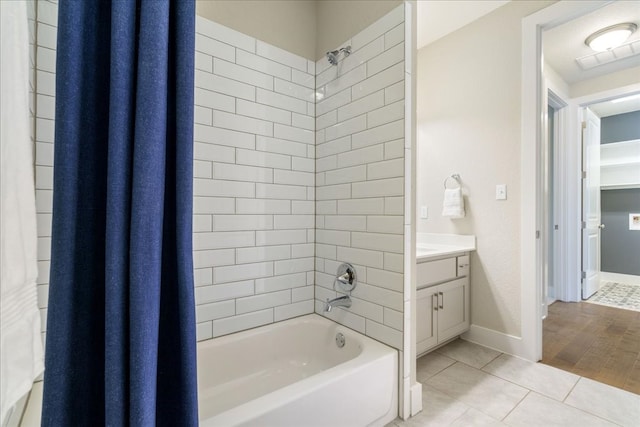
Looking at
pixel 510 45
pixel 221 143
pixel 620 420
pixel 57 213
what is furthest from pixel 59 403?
pixel 510 45

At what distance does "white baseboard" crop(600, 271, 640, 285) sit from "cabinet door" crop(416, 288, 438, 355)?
14.2 feet

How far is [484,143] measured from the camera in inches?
92.2

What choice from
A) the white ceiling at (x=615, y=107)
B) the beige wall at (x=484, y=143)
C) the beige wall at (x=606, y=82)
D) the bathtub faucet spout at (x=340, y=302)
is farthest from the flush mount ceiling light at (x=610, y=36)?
the bathtub faucet spout at (x=340, y=302)

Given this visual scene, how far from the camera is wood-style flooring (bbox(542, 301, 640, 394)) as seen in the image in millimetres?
1881

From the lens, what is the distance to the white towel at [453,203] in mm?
2400

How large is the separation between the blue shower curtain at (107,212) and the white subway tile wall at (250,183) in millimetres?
1047

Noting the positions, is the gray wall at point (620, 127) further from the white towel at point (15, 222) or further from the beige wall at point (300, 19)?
the white towel at point (15, 222)

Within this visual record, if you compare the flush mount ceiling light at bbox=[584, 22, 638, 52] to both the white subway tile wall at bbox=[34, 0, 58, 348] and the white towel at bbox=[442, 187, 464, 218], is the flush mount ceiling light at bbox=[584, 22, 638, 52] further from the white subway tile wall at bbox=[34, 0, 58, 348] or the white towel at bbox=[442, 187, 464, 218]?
the white subway tile wall at bbox=[34, 0, 58, 348]

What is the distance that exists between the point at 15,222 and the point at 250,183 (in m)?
1.36

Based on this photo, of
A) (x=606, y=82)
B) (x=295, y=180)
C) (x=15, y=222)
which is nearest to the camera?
(x=15, y=222)

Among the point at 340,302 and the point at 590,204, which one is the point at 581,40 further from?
the point at 340,302

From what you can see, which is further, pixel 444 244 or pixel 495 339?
pixel 444 244

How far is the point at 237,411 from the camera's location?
0.98 meters

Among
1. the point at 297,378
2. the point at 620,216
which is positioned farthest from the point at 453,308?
the point at 620,216
